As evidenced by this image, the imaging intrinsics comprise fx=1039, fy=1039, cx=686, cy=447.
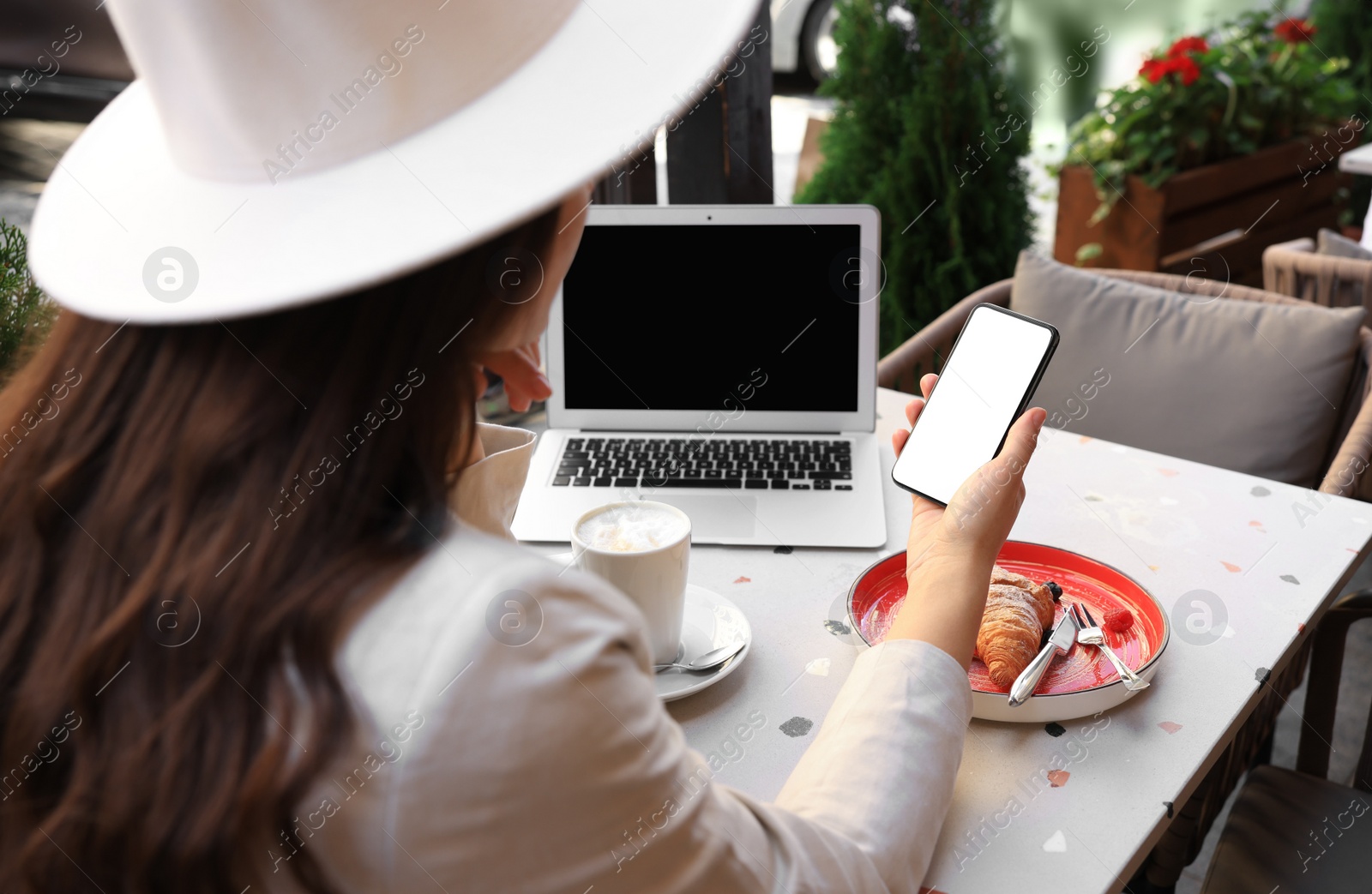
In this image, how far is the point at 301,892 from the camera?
51cm

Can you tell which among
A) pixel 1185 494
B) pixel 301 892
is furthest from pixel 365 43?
pixel 1185 494

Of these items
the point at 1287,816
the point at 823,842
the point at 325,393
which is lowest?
the point at 1287,816

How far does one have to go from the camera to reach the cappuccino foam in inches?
35.9

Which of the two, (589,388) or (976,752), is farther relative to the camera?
(589,388)

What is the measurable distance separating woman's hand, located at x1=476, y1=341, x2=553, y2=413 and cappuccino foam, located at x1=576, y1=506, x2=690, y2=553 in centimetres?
20

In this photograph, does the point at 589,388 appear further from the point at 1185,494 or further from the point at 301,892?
the point at 301,892

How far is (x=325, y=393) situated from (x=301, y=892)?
0.80ft

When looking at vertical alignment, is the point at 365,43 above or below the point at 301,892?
above

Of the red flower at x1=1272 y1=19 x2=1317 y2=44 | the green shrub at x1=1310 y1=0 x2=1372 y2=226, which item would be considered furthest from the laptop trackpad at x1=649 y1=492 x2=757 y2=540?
the green shrub at x1=1310 y1=0 x2=1372 y2=226

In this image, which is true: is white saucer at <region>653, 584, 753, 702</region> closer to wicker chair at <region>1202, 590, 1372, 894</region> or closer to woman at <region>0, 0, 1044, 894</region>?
woman at <region>0, 0, 1044, 894</region>

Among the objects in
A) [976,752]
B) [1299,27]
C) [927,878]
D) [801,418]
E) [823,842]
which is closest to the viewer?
[823,842]

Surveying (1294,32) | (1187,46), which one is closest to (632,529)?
(1187,46)
